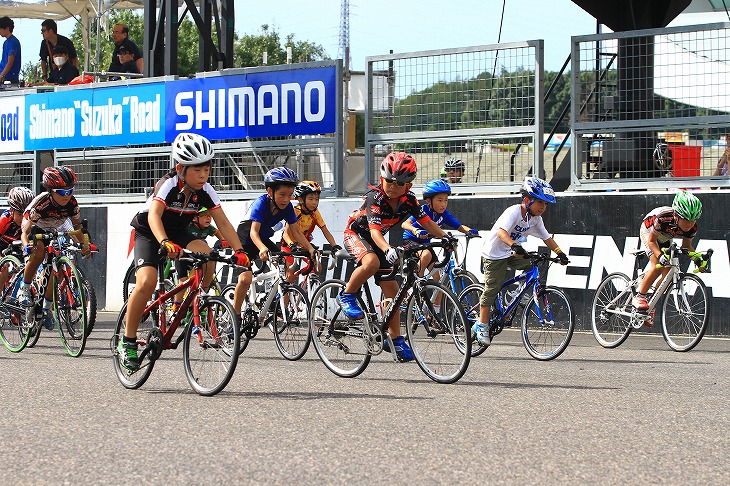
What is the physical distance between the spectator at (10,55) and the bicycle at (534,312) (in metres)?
13.8

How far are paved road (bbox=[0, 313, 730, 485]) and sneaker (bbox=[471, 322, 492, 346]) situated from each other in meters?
0.34

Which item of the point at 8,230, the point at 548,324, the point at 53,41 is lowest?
the point at 548,324

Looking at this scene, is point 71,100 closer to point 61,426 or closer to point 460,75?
point 460,75

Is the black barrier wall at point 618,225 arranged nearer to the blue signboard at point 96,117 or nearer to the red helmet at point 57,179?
the red helmet at point 57,179

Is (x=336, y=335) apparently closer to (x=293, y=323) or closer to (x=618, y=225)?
(x=293, y=323)

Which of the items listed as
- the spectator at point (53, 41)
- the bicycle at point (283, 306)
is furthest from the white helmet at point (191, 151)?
the spectator at point (53, 41)

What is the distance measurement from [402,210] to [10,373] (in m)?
3.61

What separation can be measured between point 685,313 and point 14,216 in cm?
758

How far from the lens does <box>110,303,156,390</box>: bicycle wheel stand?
28.3ft

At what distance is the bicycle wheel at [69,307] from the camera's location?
11.2 m

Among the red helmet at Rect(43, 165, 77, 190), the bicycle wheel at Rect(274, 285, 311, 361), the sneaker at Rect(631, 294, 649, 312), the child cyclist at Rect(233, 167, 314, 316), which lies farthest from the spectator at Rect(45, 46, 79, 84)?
the sneaker at Rect(631, 294, 649, 312)

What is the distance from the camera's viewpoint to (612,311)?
42.3 feet

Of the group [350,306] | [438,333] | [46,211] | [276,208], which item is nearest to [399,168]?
[350,306]

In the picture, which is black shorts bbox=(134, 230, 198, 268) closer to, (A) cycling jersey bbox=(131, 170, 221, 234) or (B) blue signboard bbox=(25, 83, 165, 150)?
(A) cycling jersey bbox=(131, 170, 221, 234)
